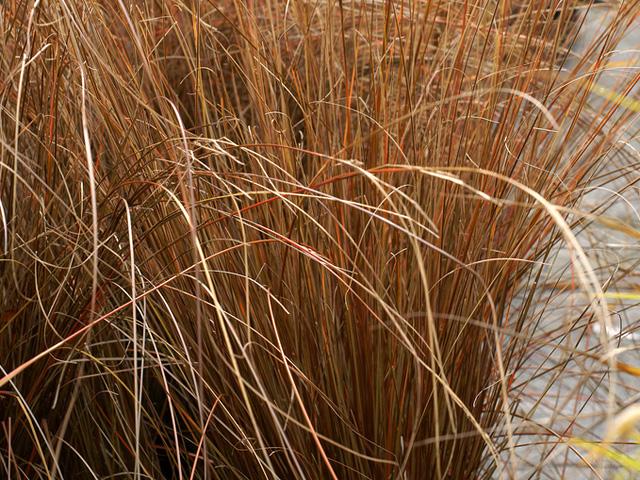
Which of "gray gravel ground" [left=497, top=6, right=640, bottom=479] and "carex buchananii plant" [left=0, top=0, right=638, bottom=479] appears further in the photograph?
"gray gravel ground" [left=497, top=6, right=640, bottom=479]

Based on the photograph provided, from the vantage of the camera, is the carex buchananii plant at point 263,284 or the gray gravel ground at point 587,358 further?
the gray gravel ground at point 587,358

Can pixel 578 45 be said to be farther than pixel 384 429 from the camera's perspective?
Yes

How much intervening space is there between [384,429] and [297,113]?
1034mm

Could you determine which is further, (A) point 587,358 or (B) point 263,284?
(A) point 587,358

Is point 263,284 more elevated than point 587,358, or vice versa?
point 263,284

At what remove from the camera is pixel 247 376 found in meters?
0.93

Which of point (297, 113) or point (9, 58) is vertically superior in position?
point (9, 58)

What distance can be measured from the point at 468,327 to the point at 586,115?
93 centimetres

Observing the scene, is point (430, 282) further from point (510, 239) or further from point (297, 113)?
point (297, 113)

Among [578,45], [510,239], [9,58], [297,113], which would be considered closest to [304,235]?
[510,239]

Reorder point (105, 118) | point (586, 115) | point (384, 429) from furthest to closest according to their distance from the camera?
1. point (586, 115)
2. point (105, 118)
3. point (384, 429)

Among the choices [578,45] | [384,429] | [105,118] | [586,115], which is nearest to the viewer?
[384,429]

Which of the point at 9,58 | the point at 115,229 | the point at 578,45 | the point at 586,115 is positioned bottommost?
the point at 578,45

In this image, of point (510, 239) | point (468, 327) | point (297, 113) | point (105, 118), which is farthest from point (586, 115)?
point (105, 118)
